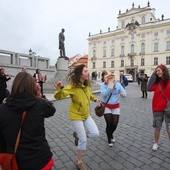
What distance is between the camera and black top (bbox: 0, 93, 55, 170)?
217 cm

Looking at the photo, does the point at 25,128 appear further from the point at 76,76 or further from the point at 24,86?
the point at 76,76

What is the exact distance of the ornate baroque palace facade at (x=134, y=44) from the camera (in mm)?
61000

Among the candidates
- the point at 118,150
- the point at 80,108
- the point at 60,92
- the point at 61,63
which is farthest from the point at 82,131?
the point at 61,63

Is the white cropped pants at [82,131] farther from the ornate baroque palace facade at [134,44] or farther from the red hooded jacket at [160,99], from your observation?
the ornate baroque palace facade at [134,44]

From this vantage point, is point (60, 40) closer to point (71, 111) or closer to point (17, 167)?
point (71, 111)

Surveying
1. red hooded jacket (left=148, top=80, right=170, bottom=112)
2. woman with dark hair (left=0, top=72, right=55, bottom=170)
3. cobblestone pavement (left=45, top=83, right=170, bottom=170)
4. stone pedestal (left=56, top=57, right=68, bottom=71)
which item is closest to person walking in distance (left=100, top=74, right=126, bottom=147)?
cobblestone pavement (left=45, top=83, right=170, bottom=170)

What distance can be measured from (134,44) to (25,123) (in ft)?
217

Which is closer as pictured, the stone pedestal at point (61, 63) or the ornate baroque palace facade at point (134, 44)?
the stone pedestal at point (61, 63)

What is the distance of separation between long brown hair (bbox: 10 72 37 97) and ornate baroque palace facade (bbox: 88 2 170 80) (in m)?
61.8

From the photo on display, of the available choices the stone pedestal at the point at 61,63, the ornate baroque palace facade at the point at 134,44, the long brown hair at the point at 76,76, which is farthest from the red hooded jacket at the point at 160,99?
the ornate baroque palace facade at the point at 134,44

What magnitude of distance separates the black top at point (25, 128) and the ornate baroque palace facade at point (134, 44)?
61810 mm

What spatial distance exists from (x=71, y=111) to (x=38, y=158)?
1715 millimetres

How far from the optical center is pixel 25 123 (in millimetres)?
2182

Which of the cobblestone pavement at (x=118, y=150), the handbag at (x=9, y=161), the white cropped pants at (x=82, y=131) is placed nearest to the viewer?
the handbag at (x=9, y=161)
